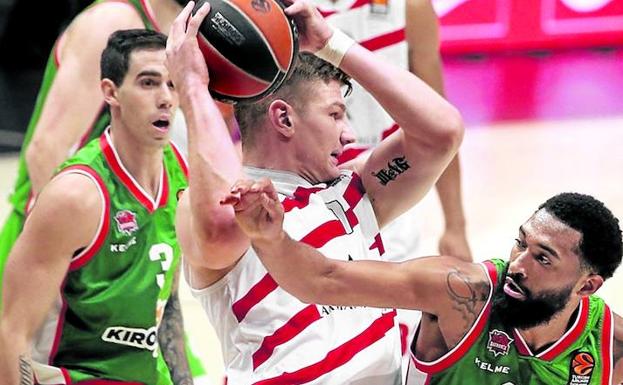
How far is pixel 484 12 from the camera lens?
12281 mm

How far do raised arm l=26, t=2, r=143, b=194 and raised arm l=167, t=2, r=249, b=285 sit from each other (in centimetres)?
174

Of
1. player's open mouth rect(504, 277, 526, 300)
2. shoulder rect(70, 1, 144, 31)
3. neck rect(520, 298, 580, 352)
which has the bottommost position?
neck rect(520, 298, 580, 352)

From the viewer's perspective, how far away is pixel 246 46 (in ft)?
10.8

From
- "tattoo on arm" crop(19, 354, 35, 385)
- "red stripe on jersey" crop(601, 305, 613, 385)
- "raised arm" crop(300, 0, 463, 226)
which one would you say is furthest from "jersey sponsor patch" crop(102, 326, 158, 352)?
"red stripe on jersey" crop(601, 305, 613, 385)

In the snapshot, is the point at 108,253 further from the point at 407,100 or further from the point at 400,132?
the point at 407,100

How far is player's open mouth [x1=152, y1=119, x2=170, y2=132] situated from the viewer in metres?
4.54

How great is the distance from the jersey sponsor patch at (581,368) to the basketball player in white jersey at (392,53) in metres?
1.57

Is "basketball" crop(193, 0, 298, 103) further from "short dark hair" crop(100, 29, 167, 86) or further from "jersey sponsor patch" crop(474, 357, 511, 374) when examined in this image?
"short dark hair" crop(100, 29, 167, 86)

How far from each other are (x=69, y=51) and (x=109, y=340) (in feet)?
3.87

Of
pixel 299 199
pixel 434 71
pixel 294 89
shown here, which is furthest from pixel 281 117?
pixel 434 71

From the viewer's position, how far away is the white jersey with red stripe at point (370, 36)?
5211mm

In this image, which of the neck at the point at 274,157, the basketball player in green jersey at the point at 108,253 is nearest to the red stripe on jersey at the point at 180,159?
the basketball player in green jersey at the point at 108,253

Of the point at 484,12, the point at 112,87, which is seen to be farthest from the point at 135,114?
the point at 484,12

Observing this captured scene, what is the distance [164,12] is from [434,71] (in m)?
1.15
